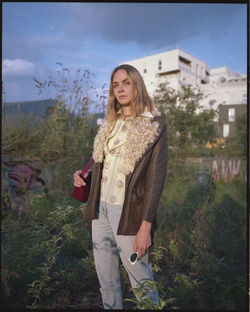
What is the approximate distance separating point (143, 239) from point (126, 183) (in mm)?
420

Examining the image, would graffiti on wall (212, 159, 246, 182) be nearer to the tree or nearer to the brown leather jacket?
the tree

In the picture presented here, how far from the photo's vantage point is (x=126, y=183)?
1874 mm

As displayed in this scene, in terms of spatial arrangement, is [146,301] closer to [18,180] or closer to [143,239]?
[143,239]

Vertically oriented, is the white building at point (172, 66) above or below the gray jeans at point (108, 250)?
above

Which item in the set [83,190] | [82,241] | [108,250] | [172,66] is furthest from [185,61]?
[108,250]

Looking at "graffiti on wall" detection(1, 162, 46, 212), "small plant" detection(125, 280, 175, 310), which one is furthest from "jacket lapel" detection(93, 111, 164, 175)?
"graffiti on wall" detection(1, 162, 46, 212)

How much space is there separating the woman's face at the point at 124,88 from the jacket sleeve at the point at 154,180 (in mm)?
410

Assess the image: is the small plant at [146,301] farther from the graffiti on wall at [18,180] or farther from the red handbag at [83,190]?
the graffiti on wall at [18,180]

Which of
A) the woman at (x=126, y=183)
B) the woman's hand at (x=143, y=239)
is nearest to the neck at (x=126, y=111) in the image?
the woman at (x=126, y=183)

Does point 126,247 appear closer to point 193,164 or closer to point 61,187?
point 61,187

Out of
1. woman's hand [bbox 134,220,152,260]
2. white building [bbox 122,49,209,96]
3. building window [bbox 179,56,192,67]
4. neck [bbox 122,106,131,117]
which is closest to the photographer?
woman's hand [bbox 134,220,152,260]

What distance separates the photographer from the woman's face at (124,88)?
2.01 metres

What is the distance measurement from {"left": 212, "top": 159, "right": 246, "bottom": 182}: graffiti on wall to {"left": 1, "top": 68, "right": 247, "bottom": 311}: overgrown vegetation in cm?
142

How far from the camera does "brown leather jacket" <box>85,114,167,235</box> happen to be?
181cm
